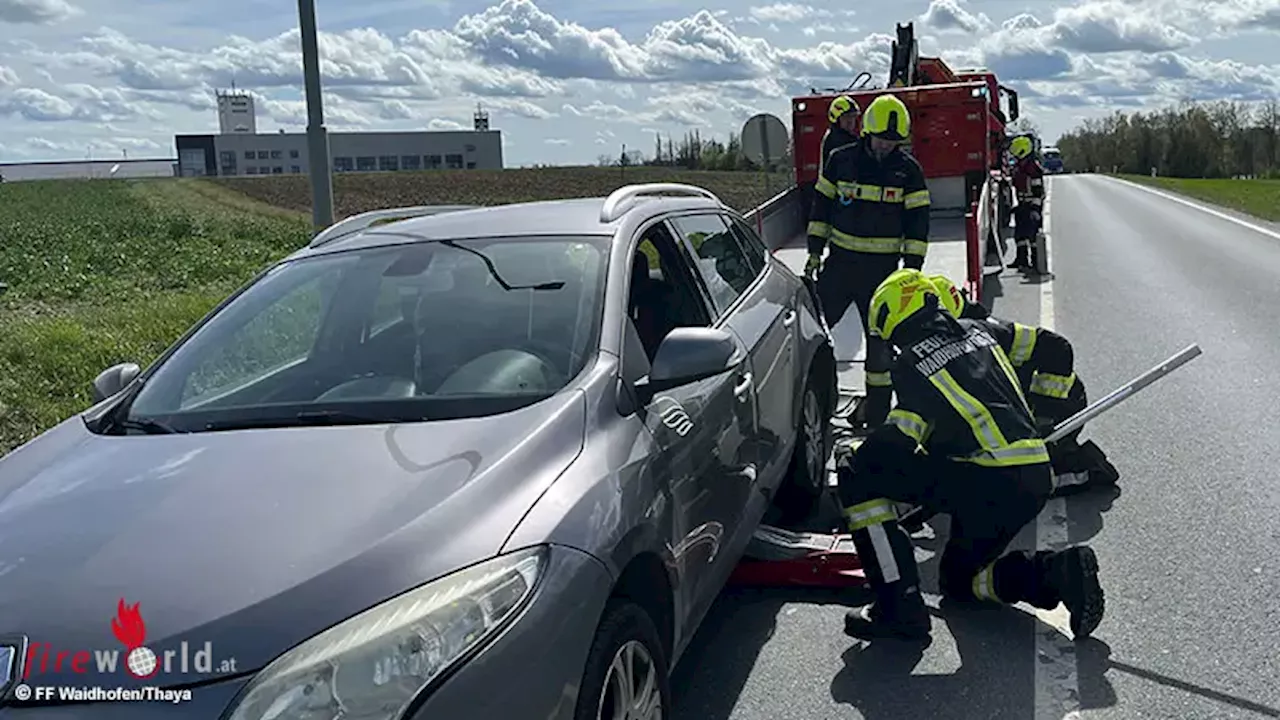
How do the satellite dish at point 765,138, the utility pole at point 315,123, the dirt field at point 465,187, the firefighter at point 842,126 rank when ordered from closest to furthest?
the utility pole at point 315,123
the firefighter at point 842,126
the satellite dish at point 765,138
the dirt field at point 465,187

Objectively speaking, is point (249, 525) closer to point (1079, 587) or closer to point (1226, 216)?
point (1079, 587)

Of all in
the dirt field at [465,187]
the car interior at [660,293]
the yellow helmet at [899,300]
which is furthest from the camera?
the dirt field at [465,187]

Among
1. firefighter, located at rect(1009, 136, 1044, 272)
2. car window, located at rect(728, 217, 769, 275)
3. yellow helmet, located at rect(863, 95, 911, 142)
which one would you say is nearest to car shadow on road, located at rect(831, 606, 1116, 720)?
car window, located at rect(728, 217, 769, 275)

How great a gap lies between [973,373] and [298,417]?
239cm

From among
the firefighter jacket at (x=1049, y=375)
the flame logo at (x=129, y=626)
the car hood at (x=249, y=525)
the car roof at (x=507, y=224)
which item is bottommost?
the firefighter jacket at (x=1049, y=375)

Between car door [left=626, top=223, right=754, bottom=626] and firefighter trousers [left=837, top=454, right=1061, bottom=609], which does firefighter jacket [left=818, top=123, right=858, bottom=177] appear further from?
firefighter trousers [left=837, top=454, right=1061, bottom=609]

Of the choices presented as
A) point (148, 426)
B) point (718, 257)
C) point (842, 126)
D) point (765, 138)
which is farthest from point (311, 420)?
point (765, 138)

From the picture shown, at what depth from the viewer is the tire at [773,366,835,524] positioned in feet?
18.9

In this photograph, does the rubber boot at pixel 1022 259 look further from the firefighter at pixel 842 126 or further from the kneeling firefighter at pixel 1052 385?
the kneeling firefighter at pixel 1052 385

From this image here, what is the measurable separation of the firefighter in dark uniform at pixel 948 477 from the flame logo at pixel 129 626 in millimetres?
2698

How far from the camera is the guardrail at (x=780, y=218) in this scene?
37.0 feet

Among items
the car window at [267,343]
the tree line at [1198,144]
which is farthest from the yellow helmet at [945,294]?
the tree line at [1198,144]

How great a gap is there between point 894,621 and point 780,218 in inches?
331

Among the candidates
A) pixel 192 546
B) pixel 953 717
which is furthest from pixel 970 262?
pixel 192 546
